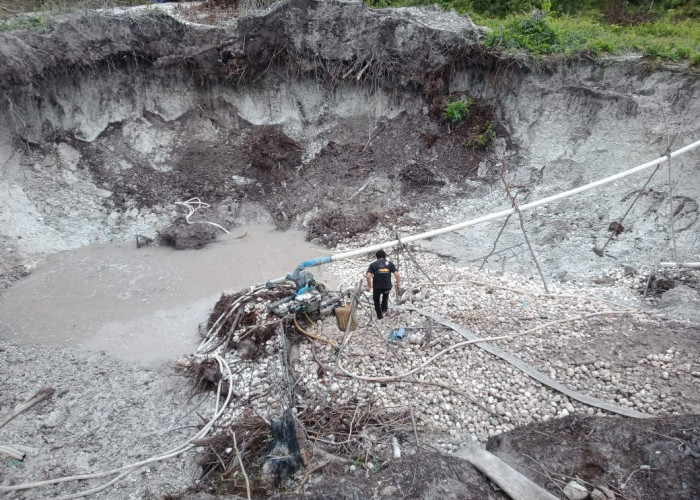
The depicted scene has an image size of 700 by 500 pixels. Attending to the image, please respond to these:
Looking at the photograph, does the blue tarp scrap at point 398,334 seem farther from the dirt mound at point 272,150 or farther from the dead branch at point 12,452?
the dirt mound at point 272,150

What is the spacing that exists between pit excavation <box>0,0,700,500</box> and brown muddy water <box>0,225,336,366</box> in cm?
8

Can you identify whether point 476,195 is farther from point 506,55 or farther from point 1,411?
point 1,411

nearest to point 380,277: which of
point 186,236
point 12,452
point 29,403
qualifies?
point 12,452

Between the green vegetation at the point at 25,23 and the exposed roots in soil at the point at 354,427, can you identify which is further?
the green vegetation at the point at 25,23

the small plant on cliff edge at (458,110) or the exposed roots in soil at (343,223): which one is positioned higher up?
the small plant on cliff edge at (458,110)

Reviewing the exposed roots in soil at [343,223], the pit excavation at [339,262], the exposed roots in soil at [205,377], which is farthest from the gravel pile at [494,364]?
the exposed roots in soil at [343,223]

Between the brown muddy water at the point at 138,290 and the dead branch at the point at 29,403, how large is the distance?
1218 mm

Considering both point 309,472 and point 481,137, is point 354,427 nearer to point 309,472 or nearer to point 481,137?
point 309,472

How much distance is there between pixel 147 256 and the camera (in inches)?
420

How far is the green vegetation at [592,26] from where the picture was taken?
10.5 meters

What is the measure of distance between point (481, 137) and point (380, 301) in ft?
25.1

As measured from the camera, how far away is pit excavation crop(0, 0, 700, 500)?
15.5 ft

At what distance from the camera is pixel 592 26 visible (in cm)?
1177

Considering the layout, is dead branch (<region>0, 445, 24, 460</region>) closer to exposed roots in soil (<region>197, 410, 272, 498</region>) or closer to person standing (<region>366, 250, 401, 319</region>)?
exposed roots in soil (<region>197, 410, 272, 498</region>)
